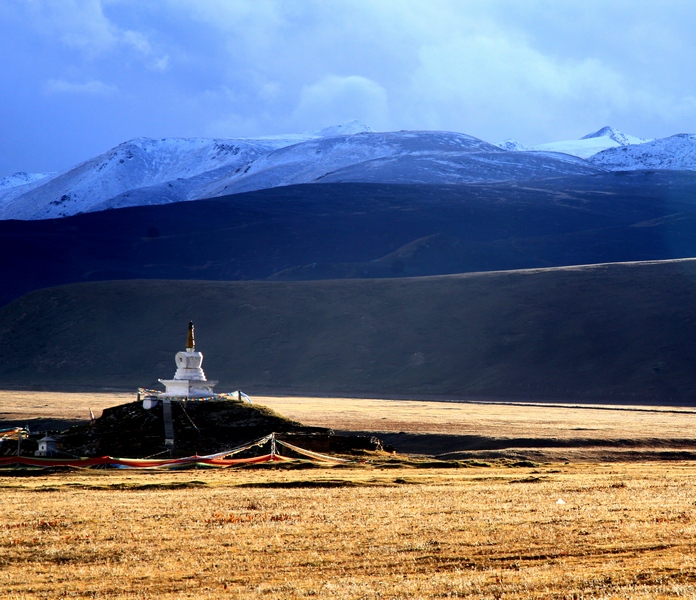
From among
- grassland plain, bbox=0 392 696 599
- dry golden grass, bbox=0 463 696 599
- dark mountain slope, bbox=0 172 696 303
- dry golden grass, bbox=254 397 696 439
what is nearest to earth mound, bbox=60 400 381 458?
grassland plain, bbox=0 392 696 599

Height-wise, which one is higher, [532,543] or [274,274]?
[274,274]

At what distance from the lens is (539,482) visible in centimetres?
2367

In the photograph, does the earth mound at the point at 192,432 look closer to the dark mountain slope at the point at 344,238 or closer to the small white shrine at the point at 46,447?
the small white shrine at the point at 46,447

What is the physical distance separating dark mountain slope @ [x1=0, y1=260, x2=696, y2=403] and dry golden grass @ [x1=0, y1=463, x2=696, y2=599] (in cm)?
5378

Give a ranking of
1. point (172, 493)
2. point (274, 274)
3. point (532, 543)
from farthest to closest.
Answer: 1. point (274, 274)
2. point (172, 493)
3. point (532, 543)

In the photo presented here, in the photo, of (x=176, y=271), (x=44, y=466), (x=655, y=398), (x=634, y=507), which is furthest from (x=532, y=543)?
(x=176, y=271)

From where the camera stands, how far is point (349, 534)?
15141 mm

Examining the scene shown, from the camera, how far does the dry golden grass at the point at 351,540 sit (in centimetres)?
1163

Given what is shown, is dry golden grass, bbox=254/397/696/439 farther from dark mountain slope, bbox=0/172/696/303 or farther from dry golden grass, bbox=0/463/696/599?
dark mountain slope, bbox=0/172/696/303

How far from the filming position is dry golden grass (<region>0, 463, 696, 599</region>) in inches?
458

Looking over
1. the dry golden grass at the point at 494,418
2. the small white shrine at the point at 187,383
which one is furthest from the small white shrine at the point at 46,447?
the dry golden grass at the point at 494,418

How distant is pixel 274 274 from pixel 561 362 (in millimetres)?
76933

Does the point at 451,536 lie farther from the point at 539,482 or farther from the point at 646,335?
the point at 646,335

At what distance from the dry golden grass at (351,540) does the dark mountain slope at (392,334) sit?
53.8 m
